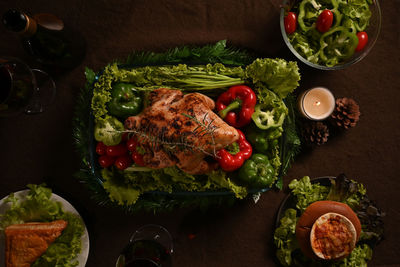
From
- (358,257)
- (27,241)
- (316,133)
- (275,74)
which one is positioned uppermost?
(275,74)

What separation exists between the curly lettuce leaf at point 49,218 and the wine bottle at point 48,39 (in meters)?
1.06

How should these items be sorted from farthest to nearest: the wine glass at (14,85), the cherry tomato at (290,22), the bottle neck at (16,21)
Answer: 1. the cherry tomato at (290,22)
2. the wine glass at (14,85)
3. the bottle neck at (16,21)

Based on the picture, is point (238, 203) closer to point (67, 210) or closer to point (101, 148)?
point (101, 148)

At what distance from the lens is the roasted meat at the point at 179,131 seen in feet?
7.25

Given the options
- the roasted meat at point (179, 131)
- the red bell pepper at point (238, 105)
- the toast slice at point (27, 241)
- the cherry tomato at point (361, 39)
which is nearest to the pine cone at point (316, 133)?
the red bell pepper at point (238, 105)

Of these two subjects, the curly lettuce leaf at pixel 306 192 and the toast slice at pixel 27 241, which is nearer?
the toast slice at pixel 27 241

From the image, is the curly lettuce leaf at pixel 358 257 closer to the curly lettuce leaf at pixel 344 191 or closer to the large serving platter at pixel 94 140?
the curly lettuce leaf at pixel 344 191

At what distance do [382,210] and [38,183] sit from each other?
3098mm

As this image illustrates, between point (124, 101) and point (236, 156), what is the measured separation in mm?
982

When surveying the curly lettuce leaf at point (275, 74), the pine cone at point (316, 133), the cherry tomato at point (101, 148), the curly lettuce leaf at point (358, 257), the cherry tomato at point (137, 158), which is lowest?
the curly lettuce leaf at point (358, 257)

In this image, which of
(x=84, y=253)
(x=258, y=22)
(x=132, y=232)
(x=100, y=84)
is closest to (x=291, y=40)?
(x=258, y=22)

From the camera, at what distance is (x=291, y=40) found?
106 inches

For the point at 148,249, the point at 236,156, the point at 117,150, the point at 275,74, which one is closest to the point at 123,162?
the point at 117,150

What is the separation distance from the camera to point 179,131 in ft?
7.33
